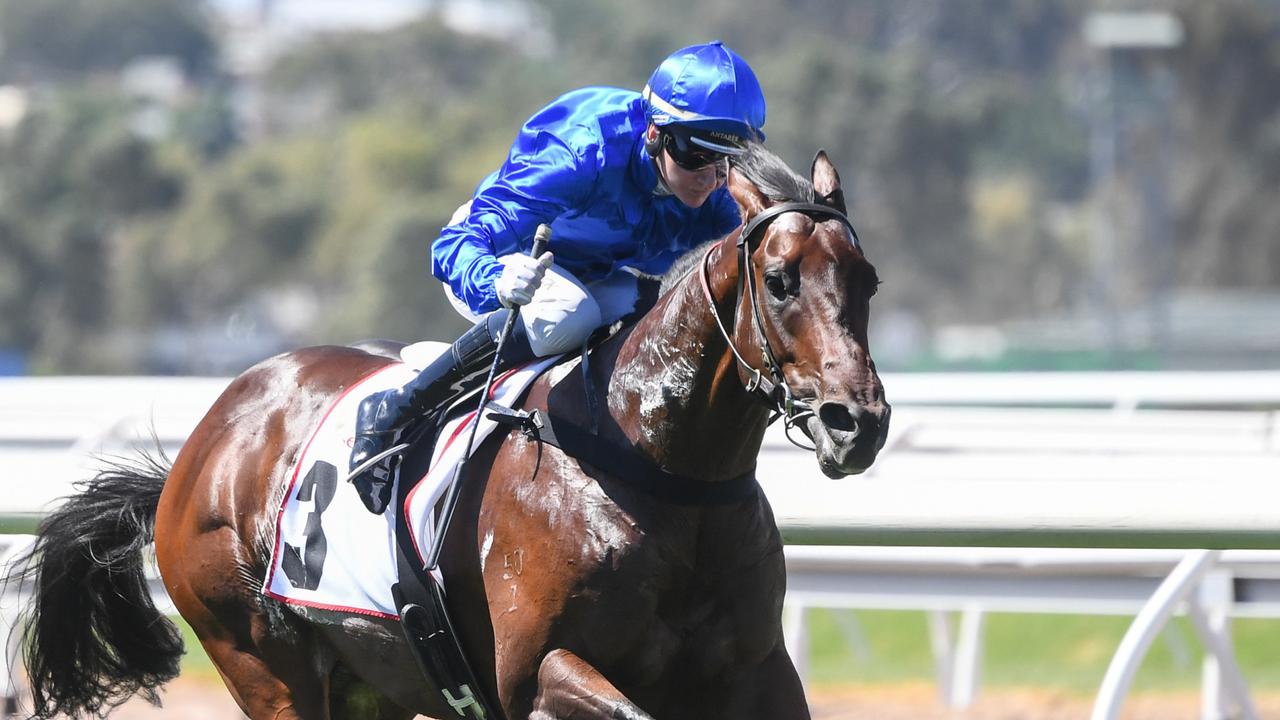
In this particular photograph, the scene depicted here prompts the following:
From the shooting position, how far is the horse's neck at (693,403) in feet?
9.77

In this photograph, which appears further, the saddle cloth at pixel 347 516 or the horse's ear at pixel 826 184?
the saddle cloth at pixel 347 516

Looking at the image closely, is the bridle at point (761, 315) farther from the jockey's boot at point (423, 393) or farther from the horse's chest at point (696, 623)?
the jockey's boot at point (423, 393)

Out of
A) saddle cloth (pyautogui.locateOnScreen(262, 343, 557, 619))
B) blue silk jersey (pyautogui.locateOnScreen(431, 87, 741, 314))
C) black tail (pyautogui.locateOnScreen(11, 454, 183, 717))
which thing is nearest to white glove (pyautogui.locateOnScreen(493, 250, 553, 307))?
blue silk jersey (pyautogui.locateOnScreen(431, 87, 741, 314))

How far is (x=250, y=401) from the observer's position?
3.93 meters

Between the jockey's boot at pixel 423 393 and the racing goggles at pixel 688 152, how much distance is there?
→ 1.34 ft

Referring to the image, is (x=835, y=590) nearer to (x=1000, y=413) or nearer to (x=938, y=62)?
(x=1000, y=413)

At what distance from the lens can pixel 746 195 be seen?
2885 mm

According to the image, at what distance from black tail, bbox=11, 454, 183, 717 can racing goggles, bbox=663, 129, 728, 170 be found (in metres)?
1.62

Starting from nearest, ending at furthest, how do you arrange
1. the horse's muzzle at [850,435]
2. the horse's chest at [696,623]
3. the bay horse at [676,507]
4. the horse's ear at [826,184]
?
the horse's muzzle at [850,435] → the bay horse at [676,507] → the horse's ear at [826,184] → the horse's chest at [696,623]

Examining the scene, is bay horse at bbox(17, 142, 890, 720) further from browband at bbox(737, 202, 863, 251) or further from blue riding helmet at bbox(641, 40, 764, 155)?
blue riding helmet at bbox(641, 40, 764, 155)

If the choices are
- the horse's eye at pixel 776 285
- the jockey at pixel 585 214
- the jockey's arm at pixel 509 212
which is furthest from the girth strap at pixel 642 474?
the horse's eye at pixel 776 285

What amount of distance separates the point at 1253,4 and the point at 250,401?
2052 inches

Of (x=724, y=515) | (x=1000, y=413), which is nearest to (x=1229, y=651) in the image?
(x=1000, y=413)

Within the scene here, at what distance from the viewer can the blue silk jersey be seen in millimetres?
3301
